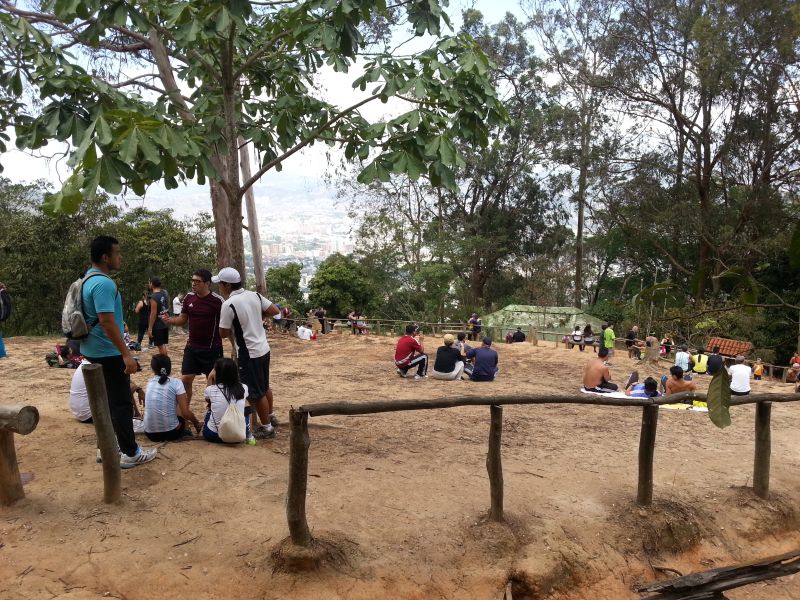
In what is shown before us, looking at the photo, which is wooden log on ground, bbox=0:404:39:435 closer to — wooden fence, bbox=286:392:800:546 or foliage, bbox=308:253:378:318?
wooden fence, bbox=286:392:800:546

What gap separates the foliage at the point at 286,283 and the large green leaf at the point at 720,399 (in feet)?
72.2

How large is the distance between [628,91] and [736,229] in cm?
615

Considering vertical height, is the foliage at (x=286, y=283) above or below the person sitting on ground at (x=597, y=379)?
above

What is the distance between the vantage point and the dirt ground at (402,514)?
9.98 ft

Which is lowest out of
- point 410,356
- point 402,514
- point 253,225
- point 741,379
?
point 402,514

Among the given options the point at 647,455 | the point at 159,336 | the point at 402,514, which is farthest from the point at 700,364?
the point at 159,336

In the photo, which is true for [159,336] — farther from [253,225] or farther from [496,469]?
[253,225]

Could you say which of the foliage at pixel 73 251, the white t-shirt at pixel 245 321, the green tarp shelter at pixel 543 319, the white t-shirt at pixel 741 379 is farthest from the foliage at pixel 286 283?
the white t-shirt at pixel 245 321

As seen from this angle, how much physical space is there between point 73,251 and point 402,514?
1452 centimetres

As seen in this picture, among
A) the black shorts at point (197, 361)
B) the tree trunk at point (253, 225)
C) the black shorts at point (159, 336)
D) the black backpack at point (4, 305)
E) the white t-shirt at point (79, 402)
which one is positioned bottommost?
the white t-shirt at point (79, 402)

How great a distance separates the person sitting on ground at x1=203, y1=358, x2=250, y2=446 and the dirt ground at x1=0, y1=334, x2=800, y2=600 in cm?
12

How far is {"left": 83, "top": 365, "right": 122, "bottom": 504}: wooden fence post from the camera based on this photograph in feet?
10.6

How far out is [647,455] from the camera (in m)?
4.32

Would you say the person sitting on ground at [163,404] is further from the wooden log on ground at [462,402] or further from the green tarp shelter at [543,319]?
the green tarp shelter at [543,319]
